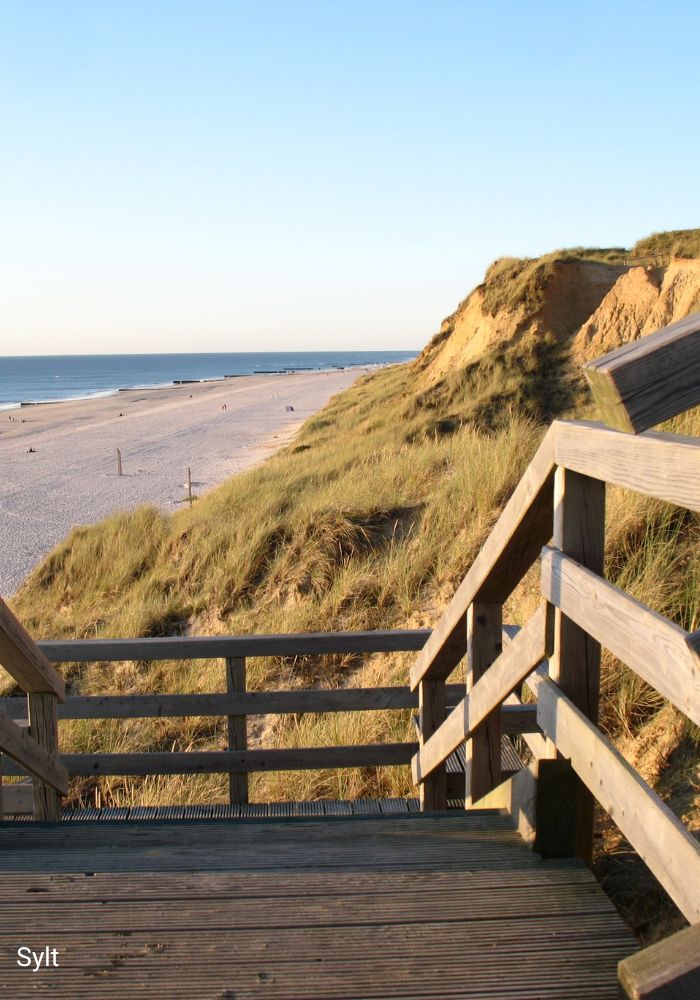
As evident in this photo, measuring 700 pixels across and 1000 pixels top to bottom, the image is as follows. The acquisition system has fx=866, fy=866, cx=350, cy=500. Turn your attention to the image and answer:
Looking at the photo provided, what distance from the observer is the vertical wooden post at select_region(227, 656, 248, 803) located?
4.48 m

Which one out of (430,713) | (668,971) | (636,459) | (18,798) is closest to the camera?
(668,971)

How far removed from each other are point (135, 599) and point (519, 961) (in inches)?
301

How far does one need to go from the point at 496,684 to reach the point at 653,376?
1573 millimetres

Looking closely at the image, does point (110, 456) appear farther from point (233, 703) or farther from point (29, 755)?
point (29, 755)

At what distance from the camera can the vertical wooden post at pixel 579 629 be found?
7.50 ft

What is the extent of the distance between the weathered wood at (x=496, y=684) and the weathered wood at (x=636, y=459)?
53 centimetres

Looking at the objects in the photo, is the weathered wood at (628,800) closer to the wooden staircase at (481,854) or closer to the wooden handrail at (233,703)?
the wooden staircase at (481,854)

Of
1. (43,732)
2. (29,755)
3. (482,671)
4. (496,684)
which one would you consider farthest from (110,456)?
(496,684)

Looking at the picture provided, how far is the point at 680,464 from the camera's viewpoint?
5.04 feet

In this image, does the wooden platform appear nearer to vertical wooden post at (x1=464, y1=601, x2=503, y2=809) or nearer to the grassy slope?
vertical wooden post at (x1=464, y1=601, x2=503, y2=809)

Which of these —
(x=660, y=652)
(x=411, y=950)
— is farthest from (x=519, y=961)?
(x=660, y=652)

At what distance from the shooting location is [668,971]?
4.17 feet

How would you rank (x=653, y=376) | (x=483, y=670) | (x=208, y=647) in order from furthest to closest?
(x=208, y=647) < (x=483, y=670) < (x=653, y=376)

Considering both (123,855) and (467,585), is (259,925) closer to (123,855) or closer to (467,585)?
(123,855)
